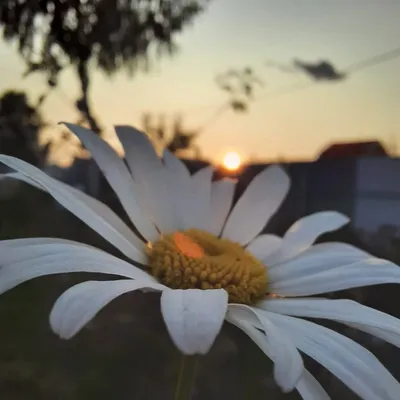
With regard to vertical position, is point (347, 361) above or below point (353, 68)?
below

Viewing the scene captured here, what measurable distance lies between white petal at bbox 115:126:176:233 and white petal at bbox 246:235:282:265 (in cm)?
5

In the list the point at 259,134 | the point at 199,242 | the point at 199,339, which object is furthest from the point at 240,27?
the point at 199,339

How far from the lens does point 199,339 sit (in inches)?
7.9

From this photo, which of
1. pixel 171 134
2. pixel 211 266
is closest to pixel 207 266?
pixel 211 266

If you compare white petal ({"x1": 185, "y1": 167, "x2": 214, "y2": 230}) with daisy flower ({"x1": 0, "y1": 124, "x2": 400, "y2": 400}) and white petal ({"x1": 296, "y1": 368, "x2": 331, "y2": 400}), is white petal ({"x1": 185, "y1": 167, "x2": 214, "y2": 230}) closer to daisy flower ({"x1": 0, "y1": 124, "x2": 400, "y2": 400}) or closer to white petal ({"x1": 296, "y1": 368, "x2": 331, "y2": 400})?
daisy flower ({"x1": 0, "y1": 124, "x2": 400, "y2": 400})

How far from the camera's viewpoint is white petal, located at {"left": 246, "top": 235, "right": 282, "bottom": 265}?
36 cm

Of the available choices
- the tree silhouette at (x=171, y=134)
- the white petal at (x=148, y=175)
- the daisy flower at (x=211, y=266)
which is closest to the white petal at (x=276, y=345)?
the daisy flower at (x=211, y=266)

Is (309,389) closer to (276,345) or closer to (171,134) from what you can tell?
(276,345)

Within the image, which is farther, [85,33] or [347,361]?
[85,33]

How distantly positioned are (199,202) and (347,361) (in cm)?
15

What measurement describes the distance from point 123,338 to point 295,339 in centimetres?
17

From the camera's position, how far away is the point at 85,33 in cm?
45

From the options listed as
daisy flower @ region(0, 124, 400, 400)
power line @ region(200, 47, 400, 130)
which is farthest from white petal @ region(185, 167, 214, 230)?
power line @ region(200, 47, 400, 130)

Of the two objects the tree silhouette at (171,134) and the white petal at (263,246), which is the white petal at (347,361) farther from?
the tree silhouette at (171,134)
